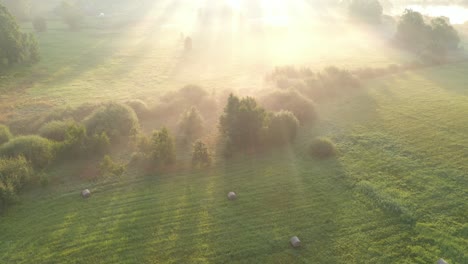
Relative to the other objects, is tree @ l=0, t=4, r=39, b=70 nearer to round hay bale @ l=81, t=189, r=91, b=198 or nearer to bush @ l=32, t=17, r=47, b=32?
Result: bush @ l=32, t=17, r=47, b=32

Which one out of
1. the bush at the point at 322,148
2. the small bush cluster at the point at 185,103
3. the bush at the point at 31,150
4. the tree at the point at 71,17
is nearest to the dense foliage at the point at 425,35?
the bush at the point at 322,148

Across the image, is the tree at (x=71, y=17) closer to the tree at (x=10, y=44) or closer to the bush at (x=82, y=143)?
the tree at (x=10, y=44)

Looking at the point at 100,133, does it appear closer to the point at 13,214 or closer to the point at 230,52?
the point at 13,214

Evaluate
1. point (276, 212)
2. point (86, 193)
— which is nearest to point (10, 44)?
point (86, 193)

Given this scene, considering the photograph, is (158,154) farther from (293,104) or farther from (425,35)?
(425,35)

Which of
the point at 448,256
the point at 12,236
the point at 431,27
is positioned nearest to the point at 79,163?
the point at 12,236
